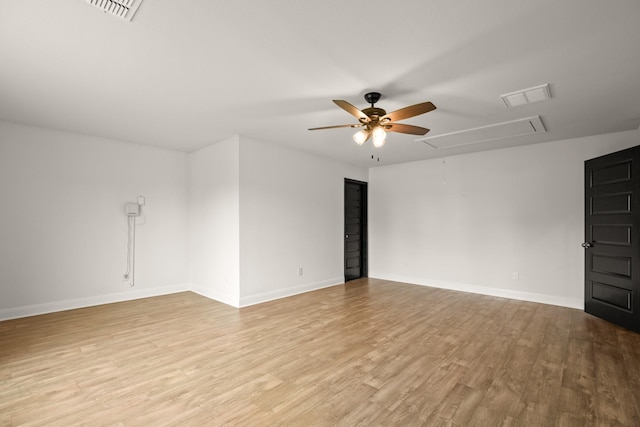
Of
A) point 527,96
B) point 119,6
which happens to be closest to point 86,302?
point 119,6

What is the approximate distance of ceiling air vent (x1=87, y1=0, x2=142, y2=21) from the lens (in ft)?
5.82

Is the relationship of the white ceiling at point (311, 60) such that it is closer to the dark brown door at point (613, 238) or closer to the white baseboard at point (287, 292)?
the dark brown door at point (613, 238)

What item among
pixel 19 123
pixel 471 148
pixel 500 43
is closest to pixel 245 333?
pixel 500 43

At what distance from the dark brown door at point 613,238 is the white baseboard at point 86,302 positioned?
6.43m

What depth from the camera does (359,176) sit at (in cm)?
685

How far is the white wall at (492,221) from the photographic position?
462cm

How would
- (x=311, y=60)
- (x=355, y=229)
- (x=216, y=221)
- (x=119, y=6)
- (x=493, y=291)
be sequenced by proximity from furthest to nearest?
(x=355, y=229)
(x=493, y=291)
(x=216, y=221)
(x=311, y=60)
(x=119, y=6)

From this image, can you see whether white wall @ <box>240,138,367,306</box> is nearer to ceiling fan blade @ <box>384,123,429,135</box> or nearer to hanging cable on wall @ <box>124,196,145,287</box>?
hanging cable on wall @ <box>124,196,145,287</box>

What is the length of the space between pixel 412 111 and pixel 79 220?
4868mm

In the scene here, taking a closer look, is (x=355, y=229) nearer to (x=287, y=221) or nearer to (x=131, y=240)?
(x=287, y=221)

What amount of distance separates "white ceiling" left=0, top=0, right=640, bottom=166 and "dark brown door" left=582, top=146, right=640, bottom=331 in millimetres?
629

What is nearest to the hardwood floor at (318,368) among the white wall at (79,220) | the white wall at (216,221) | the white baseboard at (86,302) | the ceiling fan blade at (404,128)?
the white baseboard at (86,302)

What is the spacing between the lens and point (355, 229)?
6.89m

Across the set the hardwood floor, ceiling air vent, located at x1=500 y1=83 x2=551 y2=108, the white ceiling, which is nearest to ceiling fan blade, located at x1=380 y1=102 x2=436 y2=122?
the white ceiling
